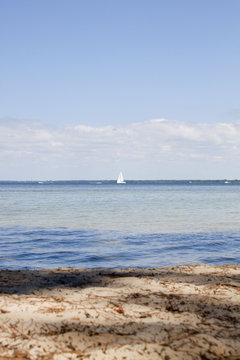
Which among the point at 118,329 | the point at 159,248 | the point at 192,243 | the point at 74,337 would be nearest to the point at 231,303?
the point at 118,329

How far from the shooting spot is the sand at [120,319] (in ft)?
10.2

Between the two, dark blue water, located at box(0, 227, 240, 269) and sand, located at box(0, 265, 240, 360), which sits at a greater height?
sand, located at box(0, 265, 240, 360)

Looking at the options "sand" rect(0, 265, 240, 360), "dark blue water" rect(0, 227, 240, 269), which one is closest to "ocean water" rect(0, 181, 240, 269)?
"dark blue water" rect(0, 227, 240, 269)

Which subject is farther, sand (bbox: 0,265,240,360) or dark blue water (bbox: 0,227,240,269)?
dark blue water (bbox: 0,227,240,269)

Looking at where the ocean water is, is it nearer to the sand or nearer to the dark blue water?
the dark blue water

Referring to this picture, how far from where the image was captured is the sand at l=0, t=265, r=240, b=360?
3102 millimetres

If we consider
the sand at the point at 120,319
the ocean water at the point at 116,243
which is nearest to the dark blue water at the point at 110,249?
the ocean water at the point at 116,243

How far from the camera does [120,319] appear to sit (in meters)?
3.78

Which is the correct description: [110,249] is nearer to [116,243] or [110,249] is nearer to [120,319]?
[116,243]

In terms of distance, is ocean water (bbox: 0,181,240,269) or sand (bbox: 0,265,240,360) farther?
ocean water (bbox: 0,181,240,269)

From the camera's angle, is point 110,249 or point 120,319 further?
point 110,249

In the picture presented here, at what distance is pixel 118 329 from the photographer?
3.50 m

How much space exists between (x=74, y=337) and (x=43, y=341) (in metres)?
0.27

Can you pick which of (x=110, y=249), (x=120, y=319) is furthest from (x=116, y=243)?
(x=120, y=319)
